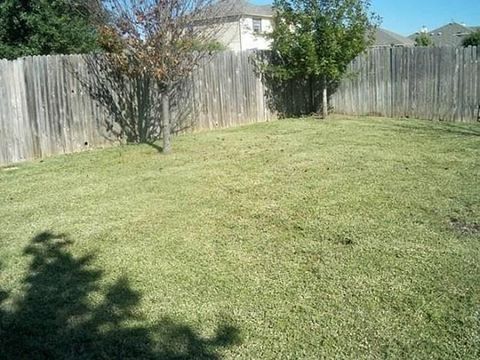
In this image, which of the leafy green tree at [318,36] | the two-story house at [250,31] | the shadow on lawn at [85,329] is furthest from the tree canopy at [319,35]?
the two-story house at [250,31]

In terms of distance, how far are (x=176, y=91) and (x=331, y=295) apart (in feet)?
26.8

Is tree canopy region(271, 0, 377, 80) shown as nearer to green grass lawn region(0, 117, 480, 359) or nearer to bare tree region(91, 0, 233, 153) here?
bare tree region(91, 0, 233, 153)

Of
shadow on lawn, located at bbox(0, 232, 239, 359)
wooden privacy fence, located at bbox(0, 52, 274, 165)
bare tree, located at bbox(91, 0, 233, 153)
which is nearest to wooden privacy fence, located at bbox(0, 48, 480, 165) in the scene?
wooden privacy fence, located at bbox(0, 52, 274, 165)

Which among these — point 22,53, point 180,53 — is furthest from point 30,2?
point 180,53

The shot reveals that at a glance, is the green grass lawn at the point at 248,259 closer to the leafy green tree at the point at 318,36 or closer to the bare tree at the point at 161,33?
the bare tree at the point at 161,33

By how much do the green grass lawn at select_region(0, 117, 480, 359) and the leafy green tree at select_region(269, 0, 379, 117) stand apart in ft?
17.6

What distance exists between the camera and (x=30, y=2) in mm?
11961

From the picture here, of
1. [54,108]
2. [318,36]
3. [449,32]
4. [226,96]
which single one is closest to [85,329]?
[54,108]

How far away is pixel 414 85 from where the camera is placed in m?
12.2

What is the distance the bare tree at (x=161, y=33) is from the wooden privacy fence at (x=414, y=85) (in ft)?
16.9

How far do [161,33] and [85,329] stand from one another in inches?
231

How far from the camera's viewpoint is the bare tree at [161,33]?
7.97 m

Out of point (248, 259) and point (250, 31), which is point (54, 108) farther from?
point (250, 31)

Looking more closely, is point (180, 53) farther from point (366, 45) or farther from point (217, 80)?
point (366, 45)
